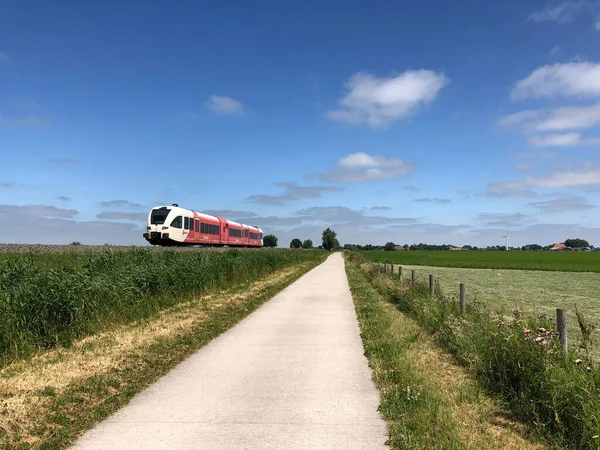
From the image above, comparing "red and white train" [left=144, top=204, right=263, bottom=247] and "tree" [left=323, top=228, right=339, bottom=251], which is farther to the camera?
"tree" [left=323, top=228, right=339, bottom=251]

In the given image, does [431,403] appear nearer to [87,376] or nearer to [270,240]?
[87,376]

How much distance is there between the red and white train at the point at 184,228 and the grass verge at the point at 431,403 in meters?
23.9

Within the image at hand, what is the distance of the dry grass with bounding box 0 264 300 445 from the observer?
16.2 ft

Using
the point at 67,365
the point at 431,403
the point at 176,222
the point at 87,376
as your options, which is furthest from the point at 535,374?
the point at 176,222

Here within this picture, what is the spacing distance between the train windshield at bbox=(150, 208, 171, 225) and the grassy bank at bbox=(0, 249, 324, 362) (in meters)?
13.6

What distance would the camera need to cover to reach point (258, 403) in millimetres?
5387

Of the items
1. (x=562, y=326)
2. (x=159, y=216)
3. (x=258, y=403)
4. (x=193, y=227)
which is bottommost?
(x=258, y=403)

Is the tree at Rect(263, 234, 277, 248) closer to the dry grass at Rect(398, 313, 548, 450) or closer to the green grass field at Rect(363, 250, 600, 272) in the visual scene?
the green grass field at Rect(363, 250, 600, 272)

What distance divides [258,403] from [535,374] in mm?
3409

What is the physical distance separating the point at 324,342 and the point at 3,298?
247 inches

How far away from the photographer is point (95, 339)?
8.63m

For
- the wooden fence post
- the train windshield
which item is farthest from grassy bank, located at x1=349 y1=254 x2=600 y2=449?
the train windshield

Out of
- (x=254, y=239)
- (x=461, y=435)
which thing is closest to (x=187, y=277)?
(x=461, y=435)

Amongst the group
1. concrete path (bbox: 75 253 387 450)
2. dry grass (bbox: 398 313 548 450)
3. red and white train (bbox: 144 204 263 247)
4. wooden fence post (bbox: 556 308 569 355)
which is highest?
red and white train (bbox: 144 204 263 247)
